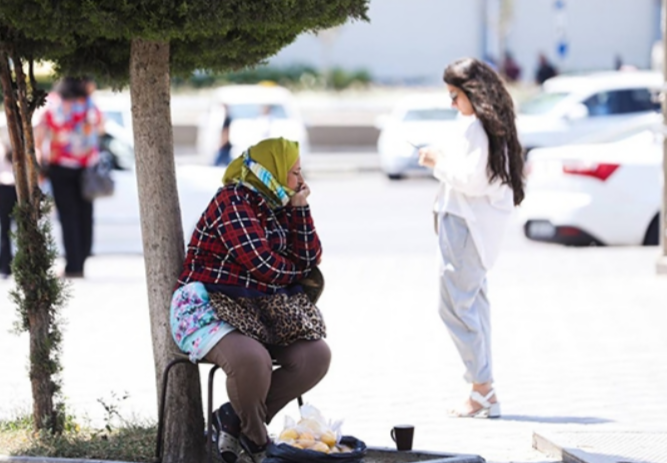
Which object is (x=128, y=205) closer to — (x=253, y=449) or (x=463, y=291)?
(x=463, y=291)

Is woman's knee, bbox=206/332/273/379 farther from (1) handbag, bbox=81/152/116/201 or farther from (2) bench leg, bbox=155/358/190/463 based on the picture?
(1) handbag, bbox=81/152/116/201

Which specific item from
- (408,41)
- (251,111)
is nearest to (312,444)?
(251,111)

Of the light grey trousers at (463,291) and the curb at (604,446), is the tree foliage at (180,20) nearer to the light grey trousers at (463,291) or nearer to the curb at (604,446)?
the light grey trousers at (463,291)

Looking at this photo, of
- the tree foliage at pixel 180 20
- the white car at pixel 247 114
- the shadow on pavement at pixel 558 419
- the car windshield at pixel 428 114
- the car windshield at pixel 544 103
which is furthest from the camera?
the car windshield at pixel 428 114

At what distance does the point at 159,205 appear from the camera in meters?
6.16

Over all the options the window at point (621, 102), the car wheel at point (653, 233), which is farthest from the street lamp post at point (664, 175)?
the window at point (621, 102)

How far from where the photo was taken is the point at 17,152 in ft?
21.4

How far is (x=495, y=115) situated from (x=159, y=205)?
2.17 m

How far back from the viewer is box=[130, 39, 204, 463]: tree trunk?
612cm

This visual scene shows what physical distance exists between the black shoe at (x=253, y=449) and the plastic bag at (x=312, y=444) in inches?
10.2

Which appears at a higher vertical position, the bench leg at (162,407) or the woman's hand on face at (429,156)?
the woman's hand on face at (429,156)

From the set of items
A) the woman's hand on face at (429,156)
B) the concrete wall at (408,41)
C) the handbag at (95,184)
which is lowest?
the handbag at (95,184)

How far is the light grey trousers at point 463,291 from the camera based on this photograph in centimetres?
765

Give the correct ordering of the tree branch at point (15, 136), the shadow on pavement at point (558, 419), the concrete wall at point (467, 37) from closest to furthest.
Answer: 1. the tree branch at point (15, 136)
2. the shadow on pavement at point (558, 419)
3. the concrete wall at point (467, 37)
